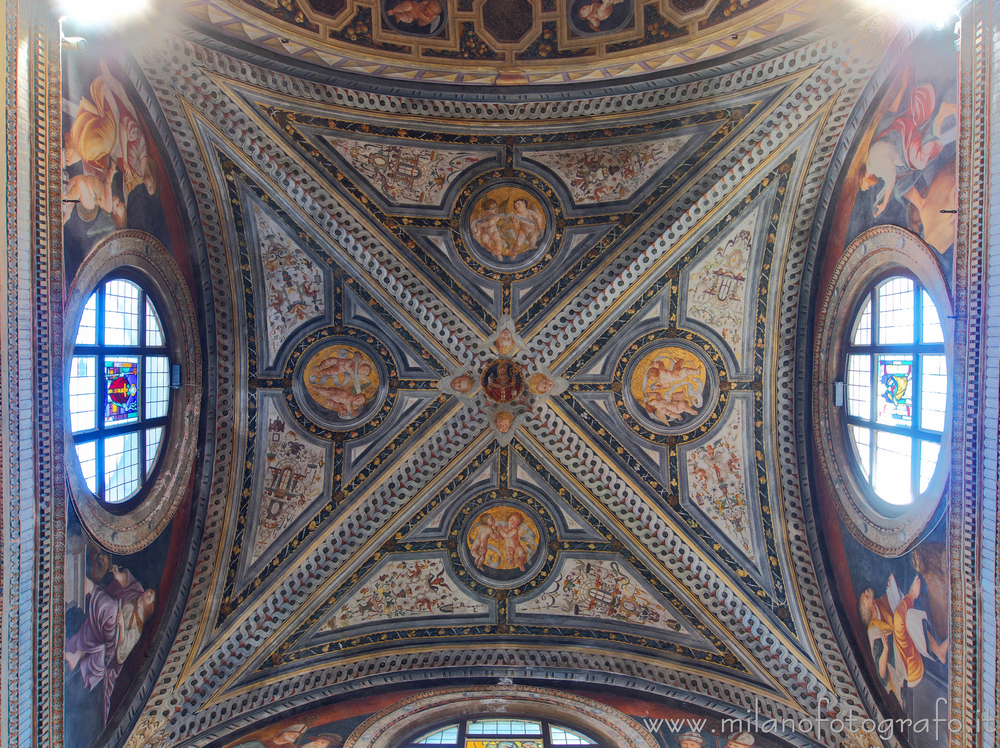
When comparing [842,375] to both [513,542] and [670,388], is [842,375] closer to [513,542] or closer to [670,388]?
[670,388]

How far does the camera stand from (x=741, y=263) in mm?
8227

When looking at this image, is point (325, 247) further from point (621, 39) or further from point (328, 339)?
point (621, 39)

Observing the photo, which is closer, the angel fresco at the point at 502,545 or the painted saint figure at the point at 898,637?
the painted saint figure at the point at 898,637

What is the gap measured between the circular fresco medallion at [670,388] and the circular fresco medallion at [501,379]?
5.54ft

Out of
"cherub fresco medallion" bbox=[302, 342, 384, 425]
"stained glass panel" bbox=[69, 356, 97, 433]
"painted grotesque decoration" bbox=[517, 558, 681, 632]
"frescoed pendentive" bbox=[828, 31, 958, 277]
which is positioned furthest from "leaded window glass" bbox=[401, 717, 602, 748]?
"frescoed pendentive" bbox=[828, 31, 958, 277]

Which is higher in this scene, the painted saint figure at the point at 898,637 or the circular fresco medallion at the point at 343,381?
the circular fresco medallion at the point at 343,381

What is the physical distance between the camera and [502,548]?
9.06 metres

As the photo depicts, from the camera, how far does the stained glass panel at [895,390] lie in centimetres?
683

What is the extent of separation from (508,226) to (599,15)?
2.82 m

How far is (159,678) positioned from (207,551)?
1.59 metres

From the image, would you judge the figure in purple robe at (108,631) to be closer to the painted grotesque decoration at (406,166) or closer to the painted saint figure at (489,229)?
the painted grotesque decoration at (406,166)

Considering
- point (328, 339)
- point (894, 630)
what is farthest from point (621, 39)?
point (894, 630)

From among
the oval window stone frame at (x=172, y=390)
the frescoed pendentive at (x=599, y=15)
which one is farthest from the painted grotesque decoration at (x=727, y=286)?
the oval window stone frame at (x=172, y=390)

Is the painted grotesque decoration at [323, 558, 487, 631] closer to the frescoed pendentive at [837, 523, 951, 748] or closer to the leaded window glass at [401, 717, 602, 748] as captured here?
the leaded window glass at [401, 717, 602, 748]
